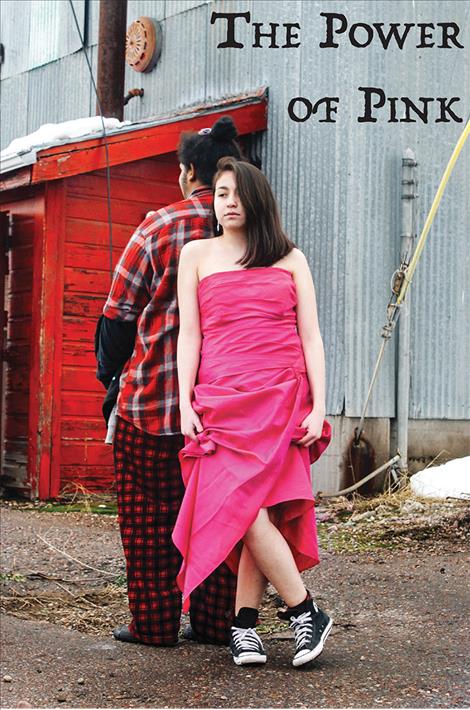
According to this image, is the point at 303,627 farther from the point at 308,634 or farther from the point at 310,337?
the point at 310,337

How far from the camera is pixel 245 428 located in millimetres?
3838

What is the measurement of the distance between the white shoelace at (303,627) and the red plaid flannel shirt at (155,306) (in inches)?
34.3

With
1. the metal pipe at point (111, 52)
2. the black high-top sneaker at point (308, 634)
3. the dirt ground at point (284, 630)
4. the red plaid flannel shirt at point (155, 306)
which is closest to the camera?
the dirt ground at point (284, 630)

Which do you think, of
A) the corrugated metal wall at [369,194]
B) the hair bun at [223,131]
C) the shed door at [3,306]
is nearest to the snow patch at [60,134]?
the shed door at [3,306]

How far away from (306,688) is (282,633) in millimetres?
940

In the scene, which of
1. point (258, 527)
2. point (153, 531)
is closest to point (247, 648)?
point (258, 527)

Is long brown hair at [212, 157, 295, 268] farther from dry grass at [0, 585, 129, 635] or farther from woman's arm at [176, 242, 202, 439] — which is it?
dry grass at [0, 585, 129, 635]

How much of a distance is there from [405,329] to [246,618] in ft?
16.7

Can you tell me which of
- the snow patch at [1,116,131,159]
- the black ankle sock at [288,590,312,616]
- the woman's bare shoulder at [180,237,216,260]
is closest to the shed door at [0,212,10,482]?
the snow patch at [1,116,131,159]

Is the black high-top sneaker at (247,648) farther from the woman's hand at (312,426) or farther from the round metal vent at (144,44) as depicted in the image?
the round metal vent at (144,44)

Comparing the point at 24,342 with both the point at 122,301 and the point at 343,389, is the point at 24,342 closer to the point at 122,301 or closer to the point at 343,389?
the point at 343,389

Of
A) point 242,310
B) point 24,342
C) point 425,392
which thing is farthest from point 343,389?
point 242,310

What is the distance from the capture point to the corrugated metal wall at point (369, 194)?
28.6 feet

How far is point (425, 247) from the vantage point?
8945 mm
